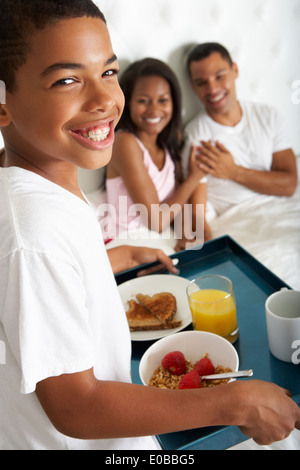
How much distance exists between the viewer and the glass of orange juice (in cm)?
89

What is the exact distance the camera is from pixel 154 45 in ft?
6.06

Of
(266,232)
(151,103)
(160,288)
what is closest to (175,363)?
(160,288)

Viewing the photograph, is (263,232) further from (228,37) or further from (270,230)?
(228,37)

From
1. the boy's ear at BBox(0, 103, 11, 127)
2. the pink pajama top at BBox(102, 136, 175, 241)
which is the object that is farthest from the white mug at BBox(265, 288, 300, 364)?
the pink pajama top at BBox(102, 136, 175, 241)

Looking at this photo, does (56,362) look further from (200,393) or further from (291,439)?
(291,439)

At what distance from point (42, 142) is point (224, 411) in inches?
18.6

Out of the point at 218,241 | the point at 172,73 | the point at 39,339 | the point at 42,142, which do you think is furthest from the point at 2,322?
the point at 172,73

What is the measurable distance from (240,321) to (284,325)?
0.52ft

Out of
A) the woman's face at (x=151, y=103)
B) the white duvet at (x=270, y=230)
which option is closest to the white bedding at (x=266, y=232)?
the white duvet at (x=270, y=230)

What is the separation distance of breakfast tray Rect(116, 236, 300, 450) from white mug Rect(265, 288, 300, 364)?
2cm

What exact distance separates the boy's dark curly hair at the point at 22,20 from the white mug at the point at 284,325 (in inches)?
23.7

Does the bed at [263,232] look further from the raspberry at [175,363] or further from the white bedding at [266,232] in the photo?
the raspberry at [175,363]

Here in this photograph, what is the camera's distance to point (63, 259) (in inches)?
22.5

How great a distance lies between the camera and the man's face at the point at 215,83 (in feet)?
6.20
